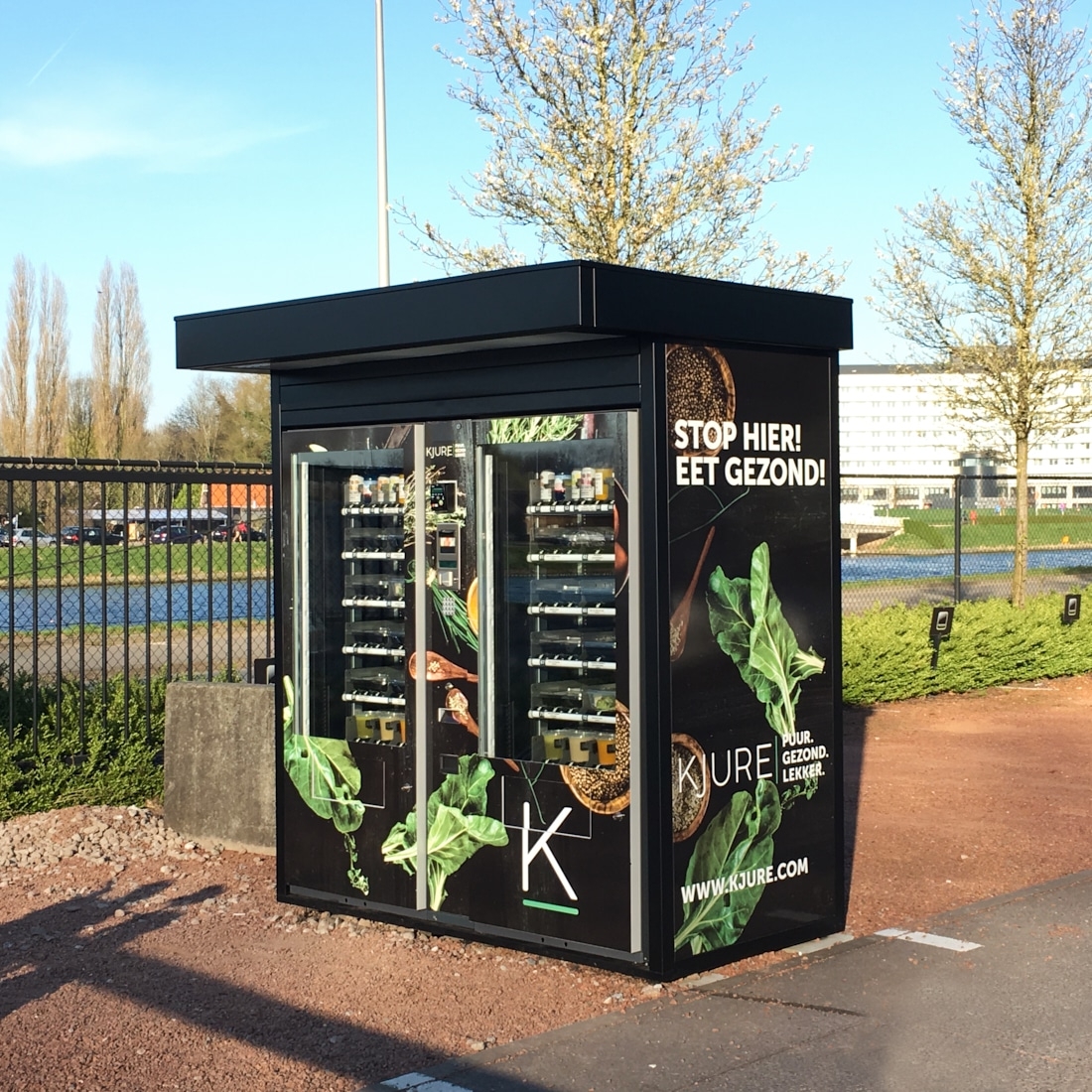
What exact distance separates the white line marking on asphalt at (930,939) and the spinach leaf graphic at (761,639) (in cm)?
97

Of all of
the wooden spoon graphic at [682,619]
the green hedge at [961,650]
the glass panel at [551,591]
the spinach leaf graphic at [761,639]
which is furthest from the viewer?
the green hedge at [961,650]

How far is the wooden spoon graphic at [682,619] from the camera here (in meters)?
5.24

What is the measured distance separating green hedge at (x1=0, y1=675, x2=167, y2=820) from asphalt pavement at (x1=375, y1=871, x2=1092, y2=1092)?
13.4ft

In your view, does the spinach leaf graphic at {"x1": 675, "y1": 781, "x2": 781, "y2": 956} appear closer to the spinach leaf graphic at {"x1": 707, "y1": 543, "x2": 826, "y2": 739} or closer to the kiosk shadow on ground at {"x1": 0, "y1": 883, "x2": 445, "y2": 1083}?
the spinach leaf graphic at {"x1": 707, "y1": 543, "x2": 826, "y2": 739}

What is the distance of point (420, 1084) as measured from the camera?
14.1ft

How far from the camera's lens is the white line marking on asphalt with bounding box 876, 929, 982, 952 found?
5.66 meters

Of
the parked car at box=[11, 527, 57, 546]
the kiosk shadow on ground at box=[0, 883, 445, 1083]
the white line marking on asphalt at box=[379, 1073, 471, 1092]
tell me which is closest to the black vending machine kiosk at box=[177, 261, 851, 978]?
the kiosk shadow on ground at box=[0, 883, 445, 1083]

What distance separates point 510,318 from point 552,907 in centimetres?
223

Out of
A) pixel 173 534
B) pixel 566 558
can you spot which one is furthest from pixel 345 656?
pixel 173 534

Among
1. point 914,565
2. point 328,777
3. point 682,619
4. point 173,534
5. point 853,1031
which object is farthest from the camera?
point 914,565

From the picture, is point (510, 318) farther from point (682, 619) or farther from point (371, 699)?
point (371, 699)

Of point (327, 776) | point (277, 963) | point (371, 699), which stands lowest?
point (277, 963)

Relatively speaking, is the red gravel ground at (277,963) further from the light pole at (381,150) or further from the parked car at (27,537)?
the light pole at (381,150)

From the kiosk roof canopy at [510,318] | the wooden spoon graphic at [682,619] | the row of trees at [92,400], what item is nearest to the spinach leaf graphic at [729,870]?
the wooden spoon graphic at [682,619]
